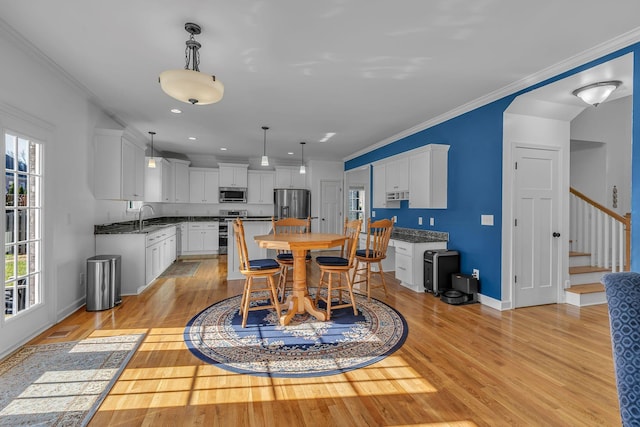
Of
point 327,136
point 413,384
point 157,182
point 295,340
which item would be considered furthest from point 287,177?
point 413,384

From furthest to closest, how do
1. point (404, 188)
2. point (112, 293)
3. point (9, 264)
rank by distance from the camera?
point (404, 188)
point (112, 293)
point (9, 264)

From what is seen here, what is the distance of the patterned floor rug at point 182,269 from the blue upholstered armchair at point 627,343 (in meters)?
5.57

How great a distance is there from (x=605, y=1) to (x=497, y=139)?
175cm

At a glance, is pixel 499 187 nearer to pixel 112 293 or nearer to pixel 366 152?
pixel 366 152

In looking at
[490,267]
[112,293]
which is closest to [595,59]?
[490,267]

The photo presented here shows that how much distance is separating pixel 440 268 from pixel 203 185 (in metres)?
6.14

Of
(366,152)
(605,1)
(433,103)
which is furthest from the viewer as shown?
(366,152)

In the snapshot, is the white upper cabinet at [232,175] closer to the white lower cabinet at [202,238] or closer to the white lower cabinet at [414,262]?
the white lower cabinet at [202,238]

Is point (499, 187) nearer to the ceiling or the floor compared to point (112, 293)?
nearer to the ceiling

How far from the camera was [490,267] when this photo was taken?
12.5 feet

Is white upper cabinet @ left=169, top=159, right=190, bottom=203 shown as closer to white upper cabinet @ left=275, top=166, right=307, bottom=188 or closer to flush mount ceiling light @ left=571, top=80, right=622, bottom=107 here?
white upper cabinet @ left=275, top=166, right=307, bottom=188

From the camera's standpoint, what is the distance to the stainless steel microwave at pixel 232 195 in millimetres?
7957

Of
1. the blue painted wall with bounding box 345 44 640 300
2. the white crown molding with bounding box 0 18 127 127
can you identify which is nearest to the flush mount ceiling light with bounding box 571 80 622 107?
the blue painted wall with bounding box 345 44 640 300

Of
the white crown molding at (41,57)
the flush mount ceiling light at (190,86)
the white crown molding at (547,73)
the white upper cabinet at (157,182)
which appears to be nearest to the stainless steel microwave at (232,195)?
the white upper cabinet at (157,182)
